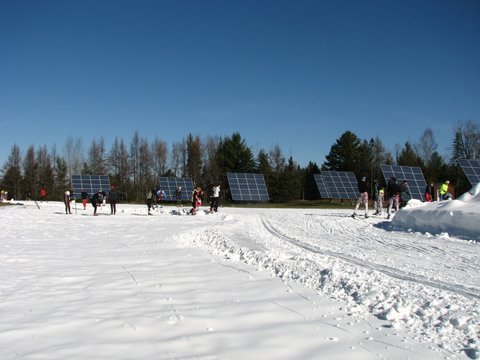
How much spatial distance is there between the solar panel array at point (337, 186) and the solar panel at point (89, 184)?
24.9 metres

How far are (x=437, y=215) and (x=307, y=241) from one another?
462 centimetres

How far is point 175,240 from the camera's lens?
1095cm

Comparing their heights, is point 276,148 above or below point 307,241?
above

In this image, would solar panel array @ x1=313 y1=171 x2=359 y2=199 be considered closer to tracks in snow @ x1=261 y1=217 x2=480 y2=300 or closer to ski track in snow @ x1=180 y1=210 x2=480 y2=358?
ski track in snow @ x1=180 y1=210 x2=480 y2=358

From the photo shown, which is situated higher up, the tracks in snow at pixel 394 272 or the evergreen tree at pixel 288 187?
the evergreen tree at pixel 288 187

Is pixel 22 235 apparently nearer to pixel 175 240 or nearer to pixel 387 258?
pixel 175 240

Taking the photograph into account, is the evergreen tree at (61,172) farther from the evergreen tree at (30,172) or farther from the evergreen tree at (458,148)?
the evergreen tree at (458,148)

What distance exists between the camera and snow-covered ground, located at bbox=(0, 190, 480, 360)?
11.5ft

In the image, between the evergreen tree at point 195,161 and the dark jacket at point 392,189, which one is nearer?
the dark jacket at point 392,189

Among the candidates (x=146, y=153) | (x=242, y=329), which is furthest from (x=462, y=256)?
(x=146, y=153)

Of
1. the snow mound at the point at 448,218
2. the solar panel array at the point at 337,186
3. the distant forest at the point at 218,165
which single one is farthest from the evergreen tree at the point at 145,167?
the snow mound at the point at 448,218

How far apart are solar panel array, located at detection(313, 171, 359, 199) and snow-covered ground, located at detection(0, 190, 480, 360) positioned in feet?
110

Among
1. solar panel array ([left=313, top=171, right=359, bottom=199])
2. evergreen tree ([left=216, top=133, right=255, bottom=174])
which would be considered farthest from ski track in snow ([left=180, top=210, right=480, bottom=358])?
evergreen tree ([left=216, top=133, right=255, bottom=174])

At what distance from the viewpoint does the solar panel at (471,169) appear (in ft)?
111
